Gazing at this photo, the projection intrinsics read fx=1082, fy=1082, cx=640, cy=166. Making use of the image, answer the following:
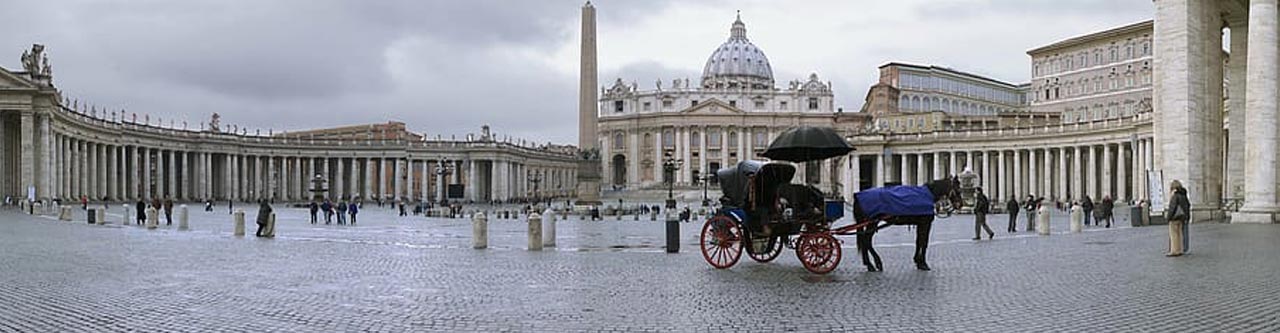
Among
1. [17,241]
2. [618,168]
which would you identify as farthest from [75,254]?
[618,168]

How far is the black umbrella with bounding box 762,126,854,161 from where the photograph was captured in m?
18.4

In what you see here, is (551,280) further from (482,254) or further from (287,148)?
(287,148)

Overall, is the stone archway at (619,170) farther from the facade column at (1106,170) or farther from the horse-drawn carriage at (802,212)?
the horse-drawn carriage at (802,212)

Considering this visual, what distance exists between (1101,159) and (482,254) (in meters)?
67.8

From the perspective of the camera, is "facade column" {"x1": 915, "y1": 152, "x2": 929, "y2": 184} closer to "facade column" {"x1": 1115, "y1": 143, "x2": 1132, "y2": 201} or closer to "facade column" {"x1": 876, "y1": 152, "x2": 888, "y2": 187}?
"facade column" {"x1": 876, "y1": 152, "x2": 888, "y2": 187}

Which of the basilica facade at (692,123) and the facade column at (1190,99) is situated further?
the basilica facade at (692,123)

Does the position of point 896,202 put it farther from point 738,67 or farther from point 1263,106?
point 738,67

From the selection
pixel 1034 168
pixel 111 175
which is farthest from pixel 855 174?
pixel 111 175

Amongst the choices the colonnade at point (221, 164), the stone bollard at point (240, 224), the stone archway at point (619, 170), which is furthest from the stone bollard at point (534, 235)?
the stone archway at point (619, 170)

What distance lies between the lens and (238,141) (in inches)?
3976

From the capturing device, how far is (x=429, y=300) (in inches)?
522

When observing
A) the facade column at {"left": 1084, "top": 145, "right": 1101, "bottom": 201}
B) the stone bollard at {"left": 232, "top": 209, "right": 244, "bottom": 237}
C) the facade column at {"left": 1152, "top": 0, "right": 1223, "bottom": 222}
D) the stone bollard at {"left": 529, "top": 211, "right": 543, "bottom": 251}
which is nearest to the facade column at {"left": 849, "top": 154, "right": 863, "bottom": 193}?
the facade column at {"left": 1084, "top": 145, "right": 1101, "bottom": 201}

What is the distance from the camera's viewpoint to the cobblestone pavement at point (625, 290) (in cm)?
1110

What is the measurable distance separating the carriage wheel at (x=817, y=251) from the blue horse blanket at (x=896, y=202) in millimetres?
779
